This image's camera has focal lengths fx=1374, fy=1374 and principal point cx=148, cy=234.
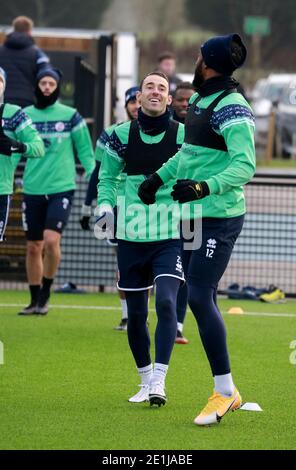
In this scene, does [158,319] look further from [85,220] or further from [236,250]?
[236,250]

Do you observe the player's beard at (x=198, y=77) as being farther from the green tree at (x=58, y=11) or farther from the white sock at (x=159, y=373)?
the green tree at (x=58, y=11)

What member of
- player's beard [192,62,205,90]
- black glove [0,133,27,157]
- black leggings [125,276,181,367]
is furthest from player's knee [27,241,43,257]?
player's beard [192,62,205,90]

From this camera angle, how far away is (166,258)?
852 cm

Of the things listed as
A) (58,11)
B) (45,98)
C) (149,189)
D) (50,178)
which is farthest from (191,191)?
(58,11)

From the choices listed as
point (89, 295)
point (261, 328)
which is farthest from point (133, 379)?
point (89, 295)

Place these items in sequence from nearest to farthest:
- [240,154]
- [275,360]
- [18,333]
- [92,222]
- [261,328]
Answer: [240,154]
[275,360]
[18,333]
[261,328]
[92,222]

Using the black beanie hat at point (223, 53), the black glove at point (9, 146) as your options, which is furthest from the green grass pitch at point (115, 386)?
the black beanie hat at point (223, 53)

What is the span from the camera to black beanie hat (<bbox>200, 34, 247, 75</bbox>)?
7.67 meters

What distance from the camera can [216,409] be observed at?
25.2 ft

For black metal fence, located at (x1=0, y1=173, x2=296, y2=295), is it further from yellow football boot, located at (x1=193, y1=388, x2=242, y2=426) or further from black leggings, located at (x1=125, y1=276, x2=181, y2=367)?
yellow football boot, located at (x1=193, y1=388, x2=242, y2=426)

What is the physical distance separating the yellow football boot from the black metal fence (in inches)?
294

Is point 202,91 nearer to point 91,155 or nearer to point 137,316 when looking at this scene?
point 137,316

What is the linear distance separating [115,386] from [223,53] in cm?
252

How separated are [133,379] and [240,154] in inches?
97.7
